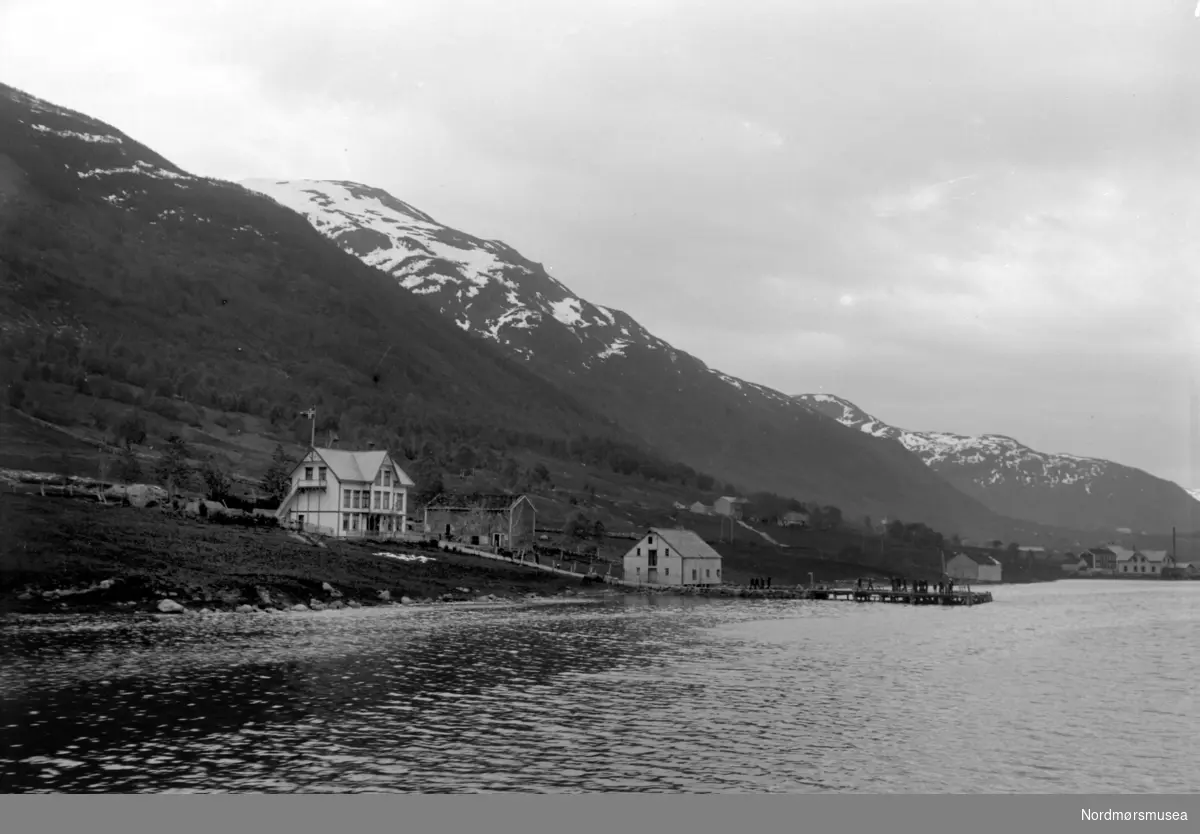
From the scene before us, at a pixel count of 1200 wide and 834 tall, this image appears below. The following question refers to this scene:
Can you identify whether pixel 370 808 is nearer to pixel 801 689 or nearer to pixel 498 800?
pixel 498 800

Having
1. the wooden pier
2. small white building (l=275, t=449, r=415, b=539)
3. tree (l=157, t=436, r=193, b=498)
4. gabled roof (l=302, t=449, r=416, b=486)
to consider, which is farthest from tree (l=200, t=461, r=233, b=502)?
the wooden pier

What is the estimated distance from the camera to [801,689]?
48781 millimetres

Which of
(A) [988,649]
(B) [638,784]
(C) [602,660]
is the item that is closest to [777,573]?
(A) [988,649]

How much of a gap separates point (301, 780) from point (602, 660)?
96.9 ft

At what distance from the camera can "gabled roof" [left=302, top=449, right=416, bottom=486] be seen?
5290 inches

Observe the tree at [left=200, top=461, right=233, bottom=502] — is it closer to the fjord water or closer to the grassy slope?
the grassy slope

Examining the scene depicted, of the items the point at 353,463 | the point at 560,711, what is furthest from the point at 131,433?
the point at 560,711

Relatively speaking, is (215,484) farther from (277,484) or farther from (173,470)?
(277,484)

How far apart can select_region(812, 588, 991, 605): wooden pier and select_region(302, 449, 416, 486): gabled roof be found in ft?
204

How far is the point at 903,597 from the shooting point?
146875 mm

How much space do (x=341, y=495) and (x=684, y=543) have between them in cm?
4885

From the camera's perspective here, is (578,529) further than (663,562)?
Yes

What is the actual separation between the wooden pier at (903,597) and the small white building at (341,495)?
60407mm

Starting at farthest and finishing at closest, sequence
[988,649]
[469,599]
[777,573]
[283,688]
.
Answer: [777,573] → [469,599] → [988,649] → [283,688]
